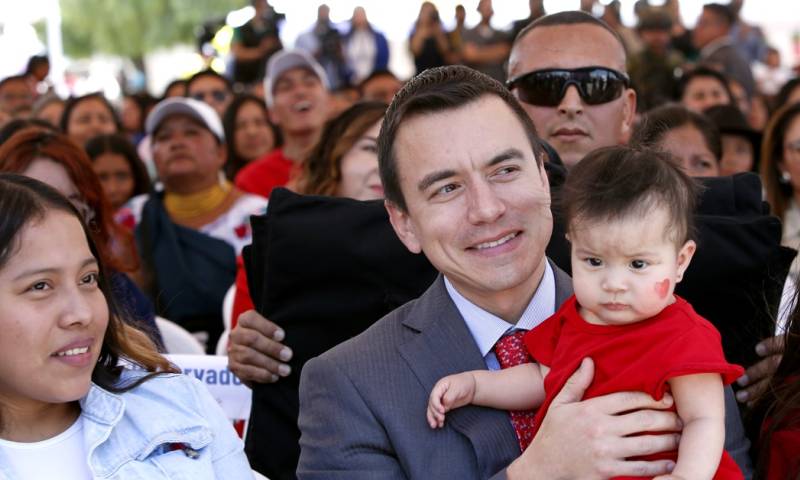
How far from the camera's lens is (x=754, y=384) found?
3021 mm

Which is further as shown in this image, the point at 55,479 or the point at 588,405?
the point at 55,479

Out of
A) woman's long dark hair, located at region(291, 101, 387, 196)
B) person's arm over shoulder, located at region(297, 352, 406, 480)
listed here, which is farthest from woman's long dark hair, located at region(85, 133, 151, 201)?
person's arm over shoulder, located at region(297, 352, 406, 480)

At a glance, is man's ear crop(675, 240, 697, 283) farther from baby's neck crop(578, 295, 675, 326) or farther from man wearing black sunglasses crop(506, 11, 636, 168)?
man wearing black sunglasses crop(506, 11, 636, 168)

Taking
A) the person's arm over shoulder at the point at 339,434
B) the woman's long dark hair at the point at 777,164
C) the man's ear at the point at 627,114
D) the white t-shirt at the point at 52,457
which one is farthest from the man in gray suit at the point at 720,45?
the white t-shirt at the point at 52,457

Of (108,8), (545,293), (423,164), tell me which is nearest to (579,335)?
(545,293)

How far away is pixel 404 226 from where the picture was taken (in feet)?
9.06

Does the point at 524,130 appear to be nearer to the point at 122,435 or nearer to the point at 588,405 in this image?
the point at 588,405

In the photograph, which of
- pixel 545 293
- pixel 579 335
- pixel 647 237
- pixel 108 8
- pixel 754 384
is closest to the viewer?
pixel 647 237

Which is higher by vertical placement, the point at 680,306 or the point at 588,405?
the point at 680,306

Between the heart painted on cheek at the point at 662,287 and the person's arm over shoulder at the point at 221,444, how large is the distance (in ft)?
3.85

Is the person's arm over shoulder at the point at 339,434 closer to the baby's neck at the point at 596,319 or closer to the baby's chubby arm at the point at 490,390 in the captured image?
the baby's chubby arm at the point at 490,390

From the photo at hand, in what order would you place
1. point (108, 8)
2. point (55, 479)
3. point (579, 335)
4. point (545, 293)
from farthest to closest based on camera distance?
point (108, 8), point (545, 293), point (55, 479), point (579, 335)

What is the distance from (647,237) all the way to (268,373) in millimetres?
1537

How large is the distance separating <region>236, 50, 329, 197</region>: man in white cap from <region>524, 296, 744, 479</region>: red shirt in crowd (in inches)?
179
